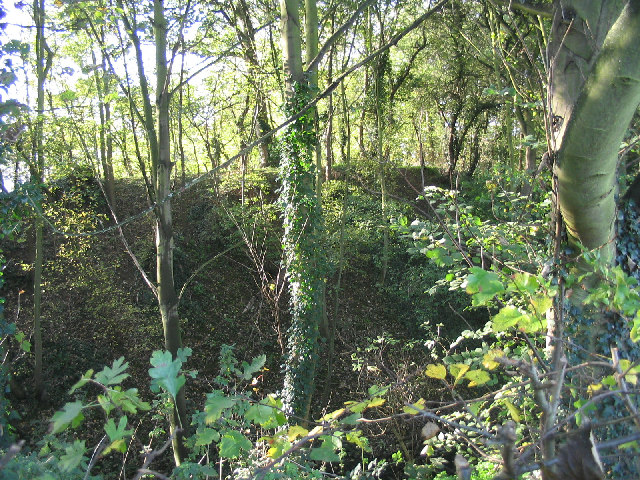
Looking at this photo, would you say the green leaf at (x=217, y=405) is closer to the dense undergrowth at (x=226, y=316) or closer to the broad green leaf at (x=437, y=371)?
the broad green leaf at (x=437, y=371)

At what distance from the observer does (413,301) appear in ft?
35.0

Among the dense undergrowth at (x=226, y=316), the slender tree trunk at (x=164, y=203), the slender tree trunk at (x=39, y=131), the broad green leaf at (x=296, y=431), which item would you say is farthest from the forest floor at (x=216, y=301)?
the broad green leaf at (x=296, y=431)

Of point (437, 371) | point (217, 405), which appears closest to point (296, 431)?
point (217, 405)

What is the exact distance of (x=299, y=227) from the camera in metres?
6.66

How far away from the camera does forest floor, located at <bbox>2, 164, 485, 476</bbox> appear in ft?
25.3

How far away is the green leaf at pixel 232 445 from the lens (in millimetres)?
1368

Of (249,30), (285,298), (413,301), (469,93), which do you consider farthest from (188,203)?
(469,93)

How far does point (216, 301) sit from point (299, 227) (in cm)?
414

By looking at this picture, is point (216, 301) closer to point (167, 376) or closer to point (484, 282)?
point (167, 376)

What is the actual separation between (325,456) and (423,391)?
688 cm

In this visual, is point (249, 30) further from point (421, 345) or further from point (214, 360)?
point (421, 345)

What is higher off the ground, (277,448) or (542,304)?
(542,304)

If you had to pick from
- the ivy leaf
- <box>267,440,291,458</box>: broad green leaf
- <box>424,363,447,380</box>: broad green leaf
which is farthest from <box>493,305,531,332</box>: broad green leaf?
the ivy leaf

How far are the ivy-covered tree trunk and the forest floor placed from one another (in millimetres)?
448
